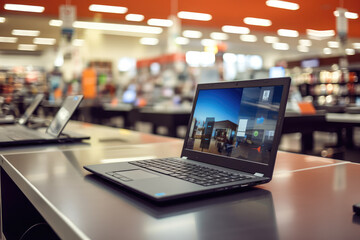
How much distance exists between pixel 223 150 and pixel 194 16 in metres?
8.35

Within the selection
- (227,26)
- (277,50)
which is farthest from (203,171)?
(277,50)

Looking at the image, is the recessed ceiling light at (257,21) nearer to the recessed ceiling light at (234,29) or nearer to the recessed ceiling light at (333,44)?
the recessed ceiling light at (234,29)

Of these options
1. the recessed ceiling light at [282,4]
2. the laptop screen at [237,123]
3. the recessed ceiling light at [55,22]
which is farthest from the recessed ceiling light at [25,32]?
the laptop screen at [237,123]

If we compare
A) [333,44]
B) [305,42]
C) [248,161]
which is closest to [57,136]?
[248,161]

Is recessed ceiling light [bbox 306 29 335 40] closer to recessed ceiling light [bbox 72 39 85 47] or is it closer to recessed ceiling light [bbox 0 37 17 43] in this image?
recessed ceiling light [bbox 72 39 85 47]

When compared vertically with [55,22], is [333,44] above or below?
above

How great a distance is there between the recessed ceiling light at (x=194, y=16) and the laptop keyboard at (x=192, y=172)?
7.90 meters

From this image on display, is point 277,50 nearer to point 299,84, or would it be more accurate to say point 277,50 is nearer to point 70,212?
point 299,84

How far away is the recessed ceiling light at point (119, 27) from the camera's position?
9.57 m

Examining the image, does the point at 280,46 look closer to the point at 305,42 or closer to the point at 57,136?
the point at 305,42

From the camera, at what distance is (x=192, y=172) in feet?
2.45

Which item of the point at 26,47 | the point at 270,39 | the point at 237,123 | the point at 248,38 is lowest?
the point at 237,123

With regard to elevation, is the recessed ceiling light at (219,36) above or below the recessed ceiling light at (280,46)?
below

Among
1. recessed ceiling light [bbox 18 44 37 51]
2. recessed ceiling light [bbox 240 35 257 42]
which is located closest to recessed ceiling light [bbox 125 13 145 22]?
recessed ceiling light [bbox 240 35 257 42]
